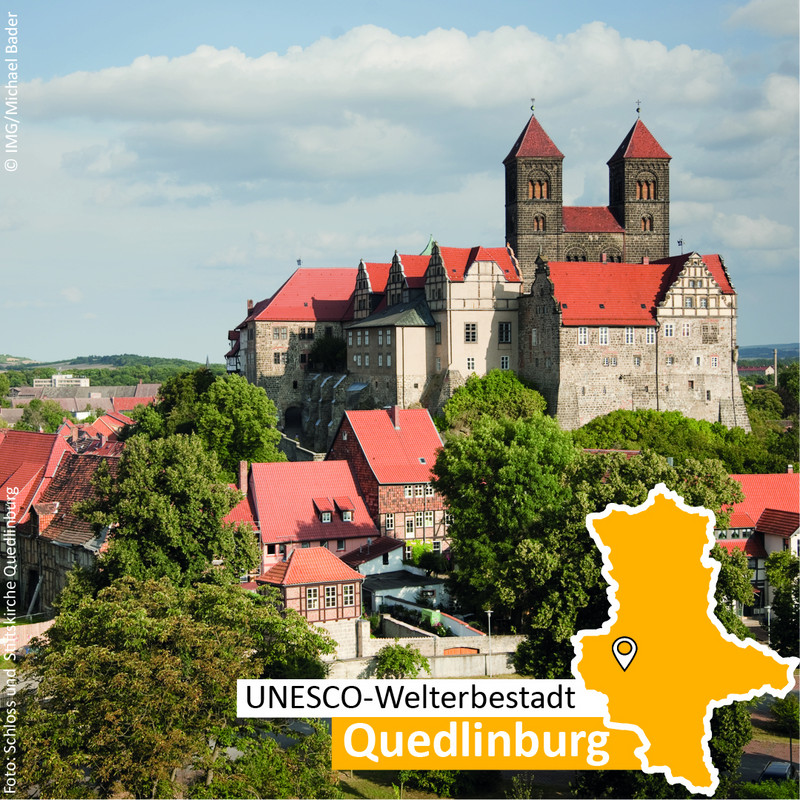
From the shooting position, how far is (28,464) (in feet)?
186

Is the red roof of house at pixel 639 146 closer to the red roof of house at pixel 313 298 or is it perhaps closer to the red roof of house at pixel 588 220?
the red roof of house at pixel 588 220

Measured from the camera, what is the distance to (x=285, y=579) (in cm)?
4259

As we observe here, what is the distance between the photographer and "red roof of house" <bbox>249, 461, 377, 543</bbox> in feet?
167

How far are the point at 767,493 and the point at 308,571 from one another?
22.6m

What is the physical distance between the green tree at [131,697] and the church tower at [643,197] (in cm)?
6660

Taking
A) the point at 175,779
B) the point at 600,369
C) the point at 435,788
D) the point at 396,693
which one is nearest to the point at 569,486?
the point at 435,788

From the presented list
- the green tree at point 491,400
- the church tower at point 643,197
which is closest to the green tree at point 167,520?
the green tree at point 491,400

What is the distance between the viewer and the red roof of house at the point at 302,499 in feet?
167

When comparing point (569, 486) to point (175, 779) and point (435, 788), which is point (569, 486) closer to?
point (435, 788)

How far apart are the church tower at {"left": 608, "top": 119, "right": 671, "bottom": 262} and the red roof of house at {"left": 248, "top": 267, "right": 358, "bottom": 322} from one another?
22.7m

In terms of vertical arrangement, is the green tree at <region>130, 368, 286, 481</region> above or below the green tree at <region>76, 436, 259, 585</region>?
above

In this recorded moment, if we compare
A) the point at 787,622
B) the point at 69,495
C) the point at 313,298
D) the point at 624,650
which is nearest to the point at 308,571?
the point at 69,495

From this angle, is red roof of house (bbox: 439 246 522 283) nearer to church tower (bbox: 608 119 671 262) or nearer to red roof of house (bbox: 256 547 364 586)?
church tower (bbox: 608 119 671 262)

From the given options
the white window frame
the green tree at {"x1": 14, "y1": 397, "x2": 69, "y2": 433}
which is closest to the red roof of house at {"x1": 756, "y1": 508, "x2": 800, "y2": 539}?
the white window frame
